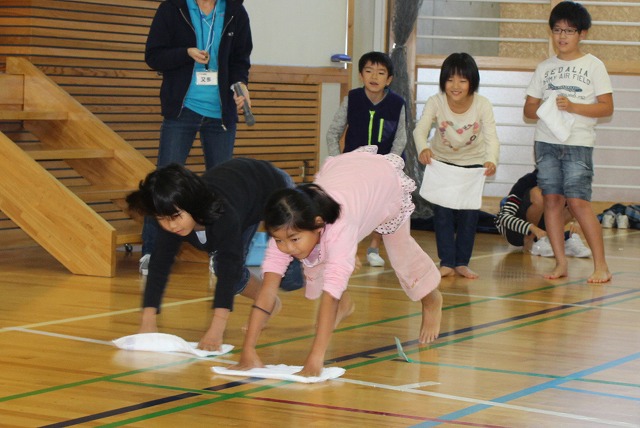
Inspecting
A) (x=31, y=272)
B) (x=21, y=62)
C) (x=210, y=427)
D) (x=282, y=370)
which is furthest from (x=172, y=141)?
(x=210, y=427)

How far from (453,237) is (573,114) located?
0.87 metres

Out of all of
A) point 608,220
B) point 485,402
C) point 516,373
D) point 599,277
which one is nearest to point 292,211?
point 485,402

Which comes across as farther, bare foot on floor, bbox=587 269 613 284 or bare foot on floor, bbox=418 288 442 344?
bare foot on floor, bbox=587 269 613 284

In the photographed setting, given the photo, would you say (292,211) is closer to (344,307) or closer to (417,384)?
(417,384)

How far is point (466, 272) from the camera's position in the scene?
5.75 metres

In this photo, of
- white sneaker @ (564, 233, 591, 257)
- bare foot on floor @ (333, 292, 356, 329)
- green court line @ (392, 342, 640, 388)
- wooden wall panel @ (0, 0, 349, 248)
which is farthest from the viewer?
white sneaker @ (564, 233, 591, 257)

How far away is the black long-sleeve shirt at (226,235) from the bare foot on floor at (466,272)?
2086mm

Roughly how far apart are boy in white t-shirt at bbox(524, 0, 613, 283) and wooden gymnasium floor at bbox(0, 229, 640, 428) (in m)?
0.41

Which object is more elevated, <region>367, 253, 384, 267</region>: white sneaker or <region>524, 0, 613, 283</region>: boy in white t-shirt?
<region>524, 0, 613, 283</region>: boy in white t-shirt

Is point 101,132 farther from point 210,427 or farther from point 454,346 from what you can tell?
point 210,427

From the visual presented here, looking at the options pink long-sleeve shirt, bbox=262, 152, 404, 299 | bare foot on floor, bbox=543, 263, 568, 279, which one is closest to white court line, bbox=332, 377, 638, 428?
pink long-sleeve shirt, bbox=262, 152, 404, 299

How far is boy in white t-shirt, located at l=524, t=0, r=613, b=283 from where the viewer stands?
549 cm

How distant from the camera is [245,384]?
3.13 metres

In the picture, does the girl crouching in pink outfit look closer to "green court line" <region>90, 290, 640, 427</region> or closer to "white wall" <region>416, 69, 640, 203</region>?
"green court line" <region>90, 290, 640, 427</region>
